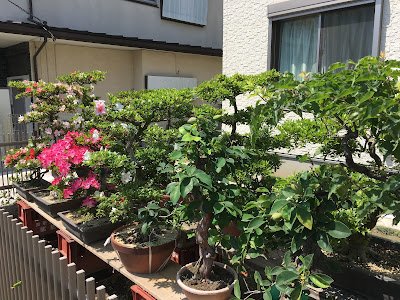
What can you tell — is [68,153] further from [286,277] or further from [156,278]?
[286,277]

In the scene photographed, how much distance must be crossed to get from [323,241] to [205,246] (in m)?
0.89

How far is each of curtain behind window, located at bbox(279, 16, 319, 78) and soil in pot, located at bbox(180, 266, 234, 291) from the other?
462 cm

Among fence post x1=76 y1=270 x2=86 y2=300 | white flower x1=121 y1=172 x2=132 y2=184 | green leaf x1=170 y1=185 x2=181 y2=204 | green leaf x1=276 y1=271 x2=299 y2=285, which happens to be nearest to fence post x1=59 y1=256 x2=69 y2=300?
fence post x1=76 y1=270 x2=86 y2=300

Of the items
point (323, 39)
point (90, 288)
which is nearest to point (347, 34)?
point (323, 39)

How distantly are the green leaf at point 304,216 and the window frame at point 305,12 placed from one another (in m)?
4.34

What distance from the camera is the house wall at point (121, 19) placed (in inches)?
313

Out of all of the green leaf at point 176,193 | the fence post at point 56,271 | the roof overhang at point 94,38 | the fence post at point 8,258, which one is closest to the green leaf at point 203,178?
the green leaf at point 176,193

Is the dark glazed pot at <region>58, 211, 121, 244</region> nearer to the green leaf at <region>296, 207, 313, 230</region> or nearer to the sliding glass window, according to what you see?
the green leaf at <region>296, 207, 313, 230</region>

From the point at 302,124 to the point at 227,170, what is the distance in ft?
3.01

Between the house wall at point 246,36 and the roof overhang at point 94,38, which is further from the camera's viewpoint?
the roof overhang at point 94,38

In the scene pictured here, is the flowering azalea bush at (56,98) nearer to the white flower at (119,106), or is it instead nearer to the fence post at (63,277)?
the white flower at (119,106)

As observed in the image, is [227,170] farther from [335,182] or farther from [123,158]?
[123,158]

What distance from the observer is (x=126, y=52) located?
381 inches

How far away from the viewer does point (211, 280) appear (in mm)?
2203
